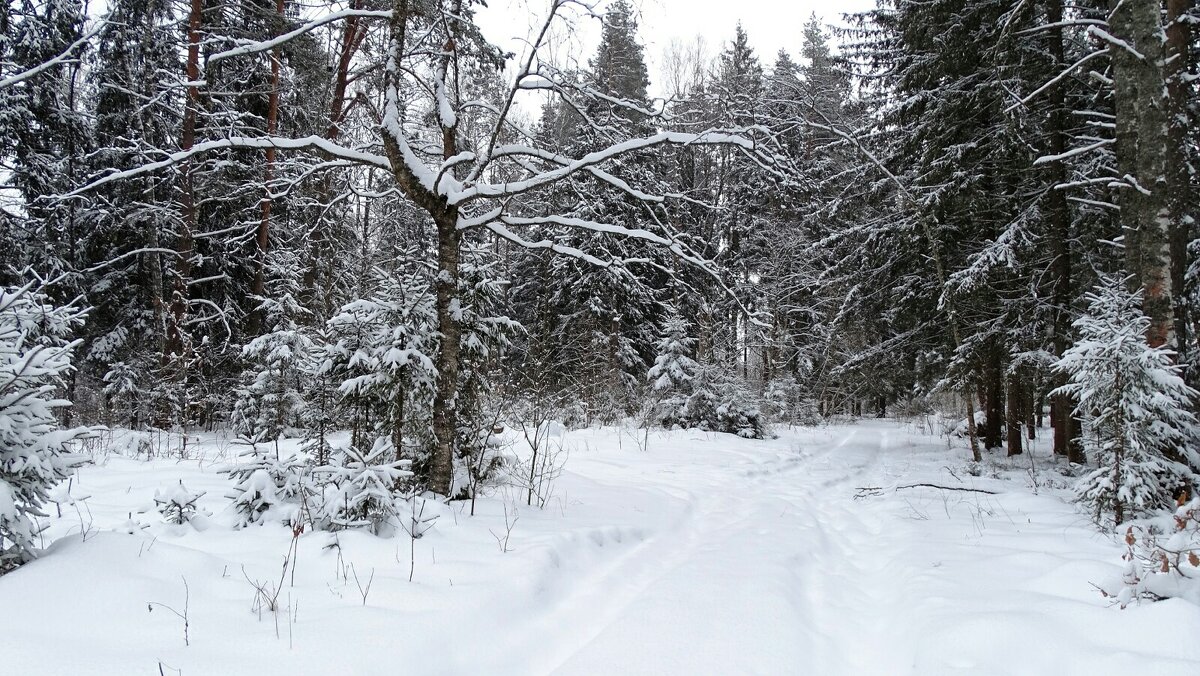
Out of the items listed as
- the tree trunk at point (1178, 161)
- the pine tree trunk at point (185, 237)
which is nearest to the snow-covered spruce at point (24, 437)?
the tree trunk at point (1178, 161)

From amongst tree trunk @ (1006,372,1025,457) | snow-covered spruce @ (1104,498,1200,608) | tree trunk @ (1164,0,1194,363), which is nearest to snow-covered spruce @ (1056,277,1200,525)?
tree trunk @ (1164,0,1194,363)

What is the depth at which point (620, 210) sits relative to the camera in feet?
56.5

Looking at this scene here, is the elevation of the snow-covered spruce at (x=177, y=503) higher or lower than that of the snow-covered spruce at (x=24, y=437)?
lower

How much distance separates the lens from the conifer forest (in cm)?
261

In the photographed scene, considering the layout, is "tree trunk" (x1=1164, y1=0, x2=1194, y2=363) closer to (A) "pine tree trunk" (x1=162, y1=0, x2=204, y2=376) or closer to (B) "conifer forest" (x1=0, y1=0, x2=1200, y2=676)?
(B) "conifer forest" (x1=0, y1=0, x2=1200, y2=676)

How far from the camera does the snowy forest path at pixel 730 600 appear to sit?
2.73 metres

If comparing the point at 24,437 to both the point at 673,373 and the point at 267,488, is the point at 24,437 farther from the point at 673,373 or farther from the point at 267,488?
the point at 673,373

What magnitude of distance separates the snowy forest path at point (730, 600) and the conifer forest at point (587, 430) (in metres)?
0.03

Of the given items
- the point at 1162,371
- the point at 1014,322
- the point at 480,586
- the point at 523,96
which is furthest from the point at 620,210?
the point at 480,586

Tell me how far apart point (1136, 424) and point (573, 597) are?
191 inches

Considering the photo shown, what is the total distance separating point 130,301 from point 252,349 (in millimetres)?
8701

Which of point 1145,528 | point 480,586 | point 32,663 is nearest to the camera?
point 32,663

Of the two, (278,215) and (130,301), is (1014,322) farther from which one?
(130,301)

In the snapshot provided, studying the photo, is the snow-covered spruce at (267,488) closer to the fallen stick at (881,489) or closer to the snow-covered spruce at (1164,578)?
the snow-covered spruce at (1164,578)
